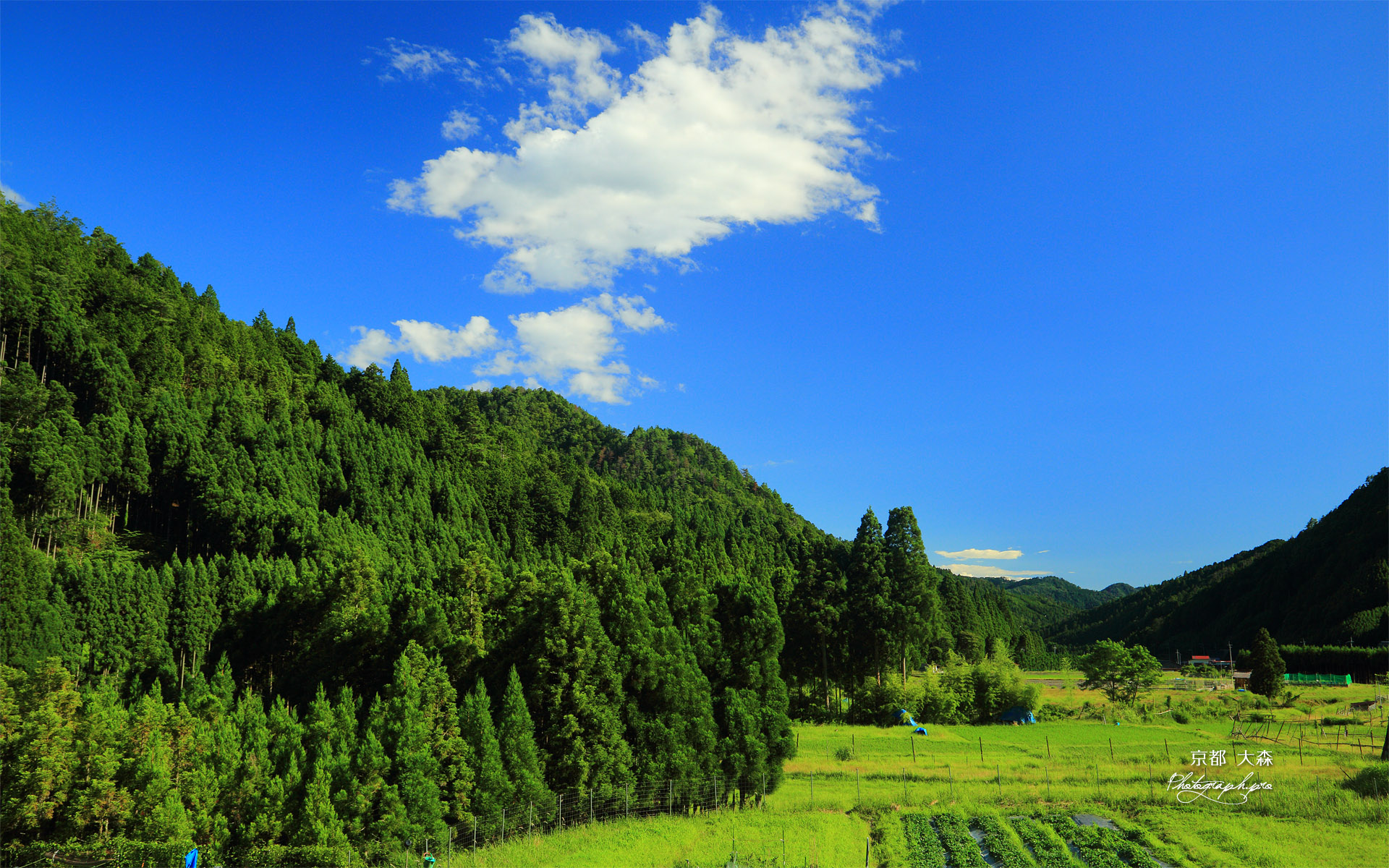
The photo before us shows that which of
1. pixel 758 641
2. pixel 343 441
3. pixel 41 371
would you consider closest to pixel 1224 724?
pixel 758 641

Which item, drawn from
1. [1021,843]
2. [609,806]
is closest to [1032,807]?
[1021,843]

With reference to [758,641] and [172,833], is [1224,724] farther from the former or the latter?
[172,833]

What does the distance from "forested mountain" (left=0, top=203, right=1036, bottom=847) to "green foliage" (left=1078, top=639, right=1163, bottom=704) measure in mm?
14875

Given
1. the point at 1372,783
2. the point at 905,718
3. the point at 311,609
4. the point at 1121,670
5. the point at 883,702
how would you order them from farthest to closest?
the point at 1121,670, the point at 883,702, the point at 905,718, the point at 311,609, the point at 1372,783

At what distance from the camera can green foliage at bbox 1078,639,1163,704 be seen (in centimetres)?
6594

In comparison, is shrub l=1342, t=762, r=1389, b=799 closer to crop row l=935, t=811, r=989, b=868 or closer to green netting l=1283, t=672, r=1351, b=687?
crop row l=935, t=811, r=989, b=868

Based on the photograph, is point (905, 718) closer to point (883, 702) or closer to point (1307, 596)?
point (883, 702)

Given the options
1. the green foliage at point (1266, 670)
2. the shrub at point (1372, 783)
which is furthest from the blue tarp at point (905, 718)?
the green foliage at point (1266, 670)

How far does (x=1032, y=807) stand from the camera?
31.8 metres

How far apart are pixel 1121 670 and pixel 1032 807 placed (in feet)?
135

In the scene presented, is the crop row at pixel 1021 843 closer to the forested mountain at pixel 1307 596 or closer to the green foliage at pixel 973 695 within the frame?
the green foliage at pixel 973 695

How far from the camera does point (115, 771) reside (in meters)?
24.0

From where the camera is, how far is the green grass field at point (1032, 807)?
25.4m

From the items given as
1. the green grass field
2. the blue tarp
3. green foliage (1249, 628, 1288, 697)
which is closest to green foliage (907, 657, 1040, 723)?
the blue tarp
